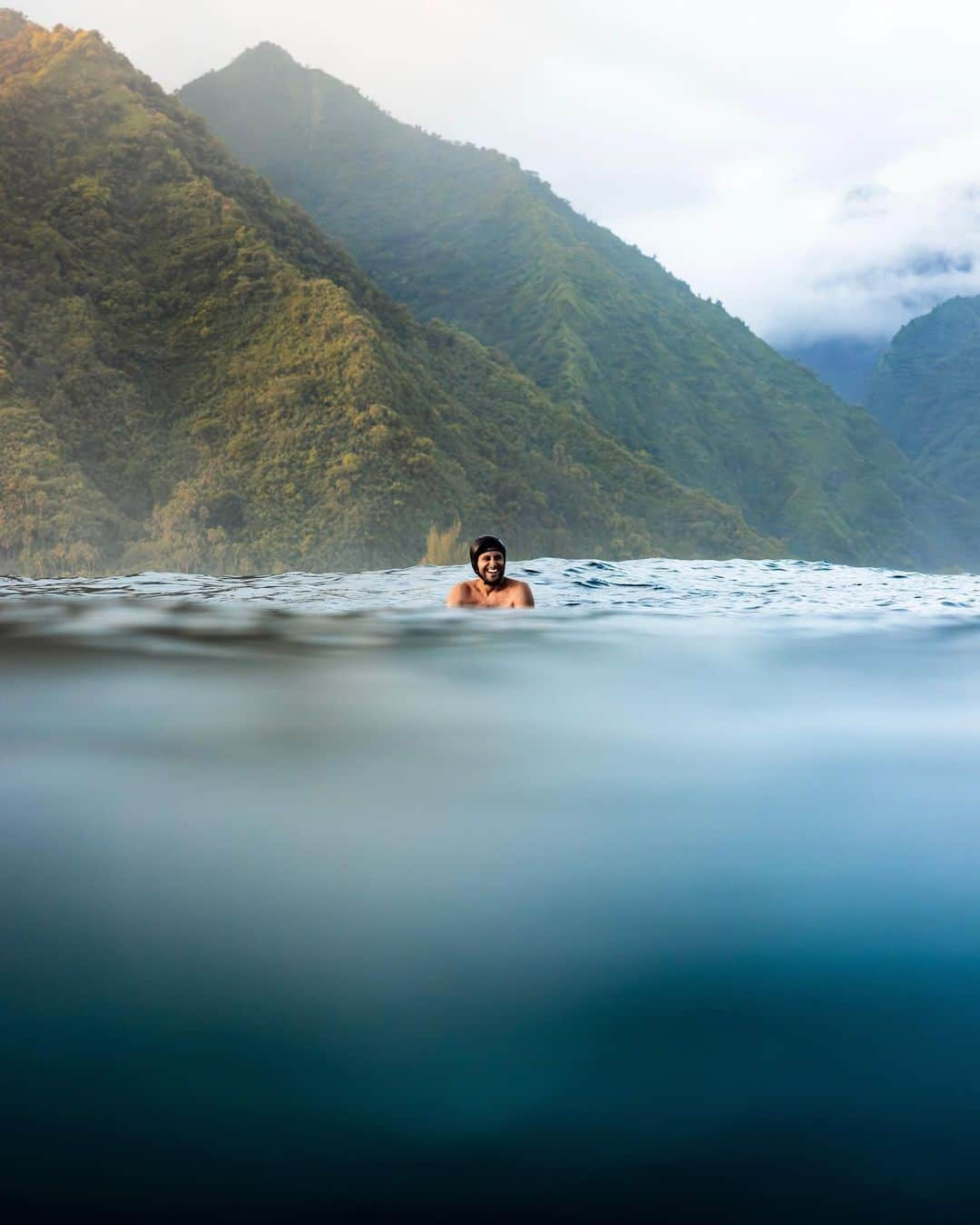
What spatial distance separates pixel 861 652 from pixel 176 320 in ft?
99.0

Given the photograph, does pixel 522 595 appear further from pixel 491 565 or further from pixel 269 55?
pixel 269 55

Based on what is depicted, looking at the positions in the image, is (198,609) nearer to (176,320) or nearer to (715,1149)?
(715,1149)

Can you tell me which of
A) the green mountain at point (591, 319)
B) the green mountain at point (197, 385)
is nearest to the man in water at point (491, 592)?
the green mountain at point (197, 385)

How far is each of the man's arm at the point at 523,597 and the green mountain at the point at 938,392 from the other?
79291 mm

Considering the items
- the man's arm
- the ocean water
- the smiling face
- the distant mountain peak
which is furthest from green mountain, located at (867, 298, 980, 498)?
the ocean water

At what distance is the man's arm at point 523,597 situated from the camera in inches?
415

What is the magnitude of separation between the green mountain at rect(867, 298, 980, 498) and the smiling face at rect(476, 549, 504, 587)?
79884mm

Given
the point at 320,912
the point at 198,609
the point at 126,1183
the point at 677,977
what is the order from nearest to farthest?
1. the point at 126,1183
2. the point at 677,977
3. the point at 320,912
4. the point at 198,609

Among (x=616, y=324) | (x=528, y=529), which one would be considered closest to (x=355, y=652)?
(x=528, y=529)

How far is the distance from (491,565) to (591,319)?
55.2 metres

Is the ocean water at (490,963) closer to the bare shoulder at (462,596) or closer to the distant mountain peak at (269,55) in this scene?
the bare shoulder at (462,596)

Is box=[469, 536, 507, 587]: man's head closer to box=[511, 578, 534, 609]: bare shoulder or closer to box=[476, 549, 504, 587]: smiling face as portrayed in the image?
box=[476, 549, 504, 587]: smiling face

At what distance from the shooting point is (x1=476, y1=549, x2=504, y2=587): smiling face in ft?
31.2

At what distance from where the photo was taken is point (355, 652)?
831cm
